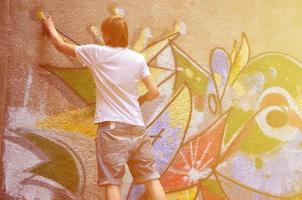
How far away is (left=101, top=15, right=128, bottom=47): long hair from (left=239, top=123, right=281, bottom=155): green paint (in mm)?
1983

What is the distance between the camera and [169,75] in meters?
4.71

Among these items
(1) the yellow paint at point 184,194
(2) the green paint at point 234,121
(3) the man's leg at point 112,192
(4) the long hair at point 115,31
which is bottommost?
(1) the yellow paint at point 184,194

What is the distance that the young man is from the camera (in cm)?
357

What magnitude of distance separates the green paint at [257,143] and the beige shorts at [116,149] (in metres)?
1.60

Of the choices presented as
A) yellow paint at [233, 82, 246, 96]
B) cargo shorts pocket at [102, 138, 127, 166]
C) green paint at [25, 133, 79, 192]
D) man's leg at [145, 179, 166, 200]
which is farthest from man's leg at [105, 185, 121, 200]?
yellow paint at [233, 82, 246, 96]

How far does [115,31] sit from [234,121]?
6.31ft

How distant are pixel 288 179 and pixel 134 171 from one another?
2.12 metres

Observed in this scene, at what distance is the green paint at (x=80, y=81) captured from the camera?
4301 millimetres

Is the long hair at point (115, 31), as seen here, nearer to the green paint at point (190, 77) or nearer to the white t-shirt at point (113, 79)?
the white t-shirt at point (113, 79)

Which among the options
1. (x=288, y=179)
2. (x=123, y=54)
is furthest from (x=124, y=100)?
(x=288, y=179)

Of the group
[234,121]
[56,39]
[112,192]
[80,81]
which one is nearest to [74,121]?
[80,81]

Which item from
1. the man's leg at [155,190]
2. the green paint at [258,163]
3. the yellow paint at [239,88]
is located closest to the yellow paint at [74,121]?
the man's leg at [155,190]

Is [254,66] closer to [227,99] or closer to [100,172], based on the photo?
[227,99]

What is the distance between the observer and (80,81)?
14.3ft
